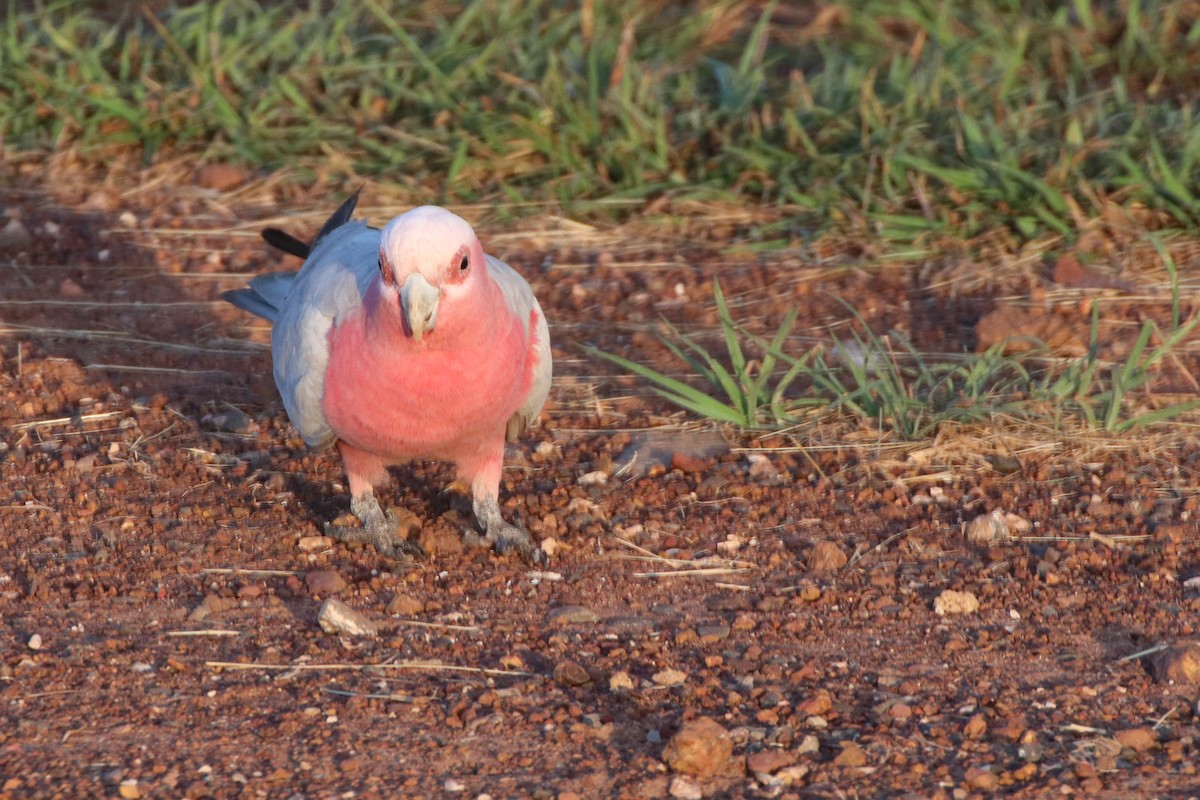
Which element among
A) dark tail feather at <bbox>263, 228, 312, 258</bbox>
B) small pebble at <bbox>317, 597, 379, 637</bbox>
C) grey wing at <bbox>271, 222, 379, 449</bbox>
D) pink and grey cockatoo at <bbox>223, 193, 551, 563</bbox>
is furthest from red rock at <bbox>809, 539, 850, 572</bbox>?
dark tail feather at <bbox>263, 228, 312, 258</bbox>

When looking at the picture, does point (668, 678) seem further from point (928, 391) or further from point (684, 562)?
point (928, 391)

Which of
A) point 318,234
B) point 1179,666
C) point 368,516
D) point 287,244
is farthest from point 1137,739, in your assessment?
point 287,244

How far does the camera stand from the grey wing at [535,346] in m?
3.92

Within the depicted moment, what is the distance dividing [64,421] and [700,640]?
241 centimetres

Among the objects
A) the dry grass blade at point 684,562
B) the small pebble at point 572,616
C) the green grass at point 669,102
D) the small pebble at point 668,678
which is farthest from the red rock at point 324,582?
the green grass at point 669,102

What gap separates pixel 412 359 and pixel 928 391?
1.96 meters

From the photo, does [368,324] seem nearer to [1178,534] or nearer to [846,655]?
[846,655]

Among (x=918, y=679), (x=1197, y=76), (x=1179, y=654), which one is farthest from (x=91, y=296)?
(x=1197, y=76)

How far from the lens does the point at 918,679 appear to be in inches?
127

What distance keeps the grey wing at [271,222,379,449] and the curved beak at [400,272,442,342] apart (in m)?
0.38

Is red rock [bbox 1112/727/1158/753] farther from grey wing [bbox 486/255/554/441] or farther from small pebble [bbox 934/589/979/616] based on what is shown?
grey wing [bbox 486/255/554/441]

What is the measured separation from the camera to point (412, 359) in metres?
3.54

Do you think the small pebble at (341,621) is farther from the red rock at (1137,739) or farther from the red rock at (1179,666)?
the red rock at (1179,666)

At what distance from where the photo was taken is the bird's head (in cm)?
330
